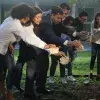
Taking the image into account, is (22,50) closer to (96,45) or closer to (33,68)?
(33,68)

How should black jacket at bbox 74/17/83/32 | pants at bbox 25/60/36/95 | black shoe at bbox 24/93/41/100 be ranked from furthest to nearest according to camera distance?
black jacket at bbox 74/17/83/32, black shoe at bbox 24/93/41/100, pants at bbox 25/60/36/95

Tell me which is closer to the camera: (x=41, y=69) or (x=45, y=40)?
(x=45, y=40)

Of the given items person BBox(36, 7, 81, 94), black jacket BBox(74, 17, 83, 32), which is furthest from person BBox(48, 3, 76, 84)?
black jacket BBox(74, 17, 83, 32)

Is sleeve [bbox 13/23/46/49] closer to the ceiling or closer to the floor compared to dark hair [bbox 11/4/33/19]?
closer to the floor

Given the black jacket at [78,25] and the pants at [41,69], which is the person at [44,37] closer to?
the pants at [41,69]

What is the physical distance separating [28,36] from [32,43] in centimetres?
16

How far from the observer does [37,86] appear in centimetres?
785

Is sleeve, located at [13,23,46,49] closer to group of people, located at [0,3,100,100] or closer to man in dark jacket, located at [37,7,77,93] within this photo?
group of people, located at [0,3,100,100]

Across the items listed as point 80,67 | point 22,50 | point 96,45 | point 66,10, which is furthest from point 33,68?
point 80,67

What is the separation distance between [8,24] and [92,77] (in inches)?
160

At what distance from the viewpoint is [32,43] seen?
5.79 m

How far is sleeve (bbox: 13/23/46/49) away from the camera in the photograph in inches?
227

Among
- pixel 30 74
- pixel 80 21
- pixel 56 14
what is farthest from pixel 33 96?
pixel 80 21

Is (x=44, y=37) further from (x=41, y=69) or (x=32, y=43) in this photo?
(x=32, y=43)
